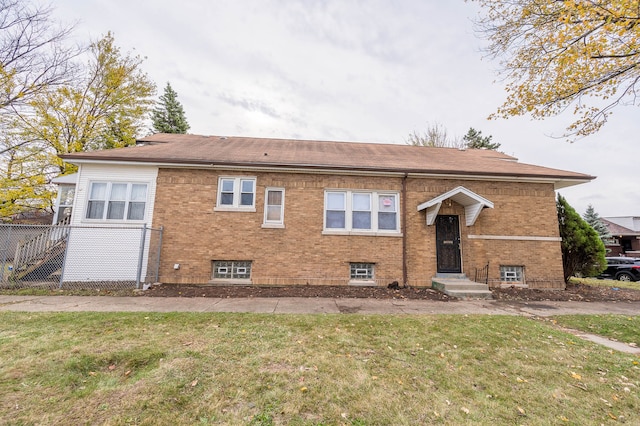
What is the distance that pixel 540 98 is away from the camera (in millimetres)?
7363

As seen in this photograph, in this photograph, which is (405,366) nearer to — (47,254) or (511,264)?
(511,264)

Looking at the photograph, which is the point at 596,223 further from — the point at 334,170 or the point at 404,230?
the point at 334,170

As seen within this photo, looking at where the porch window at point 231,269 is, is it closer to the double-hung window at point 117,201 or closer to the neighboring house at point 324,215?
the neighboring house at point 324,215

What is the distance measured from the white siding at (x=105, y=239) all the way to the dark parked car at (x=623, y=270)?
906 inches

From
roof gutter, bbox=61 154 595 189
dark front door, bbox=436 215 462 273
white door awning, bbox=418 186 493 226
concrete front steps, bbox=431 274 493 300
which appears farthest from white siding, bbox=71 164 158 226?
dark front door, bbox=436 215 462 273

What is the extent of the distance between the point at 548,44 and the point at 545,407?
8672 millimetres

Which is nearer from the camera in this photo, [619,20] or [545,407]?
[545,407]

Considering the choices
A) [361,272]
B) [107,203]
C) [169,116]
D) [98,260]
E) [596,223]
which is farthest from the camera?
[169,116]

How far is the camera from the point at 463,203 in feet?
32.4

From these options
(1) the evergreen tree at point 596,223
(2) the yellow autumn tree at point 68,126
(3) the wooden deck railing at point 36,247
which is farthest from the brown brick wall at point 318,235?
(1) the evergreen tree at point 596,223

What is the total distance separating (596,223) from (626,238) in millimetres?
13005

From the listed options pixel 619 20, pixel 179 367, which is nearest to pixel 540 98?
pixel 619 20

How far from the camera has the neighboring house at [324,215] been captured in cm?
922

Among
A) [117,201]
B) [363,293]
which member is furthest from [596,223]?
[117,201]
